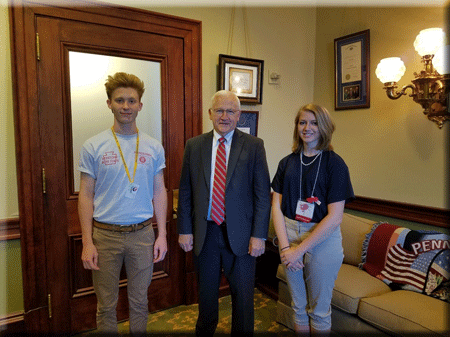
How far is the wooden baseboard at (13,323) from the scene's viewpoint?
203cm

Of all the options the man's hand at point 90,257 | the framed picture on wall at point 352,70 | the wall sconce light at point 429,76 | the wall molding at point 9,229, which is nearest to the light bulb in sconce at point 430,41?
the wall sconce light at point 429,76

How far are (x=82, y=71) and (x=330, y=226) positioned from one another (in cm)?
184

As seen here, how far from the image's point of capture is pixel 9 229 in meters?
2.02

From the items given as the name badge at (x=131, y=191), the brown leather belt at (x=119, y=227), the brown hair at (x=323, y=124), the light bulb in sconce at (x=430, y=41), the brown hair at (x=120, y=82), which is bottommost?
the brown leather belt at (x=119, y=227)

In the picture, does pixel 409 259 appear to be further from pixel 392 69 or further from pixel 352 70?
pixel 352 70

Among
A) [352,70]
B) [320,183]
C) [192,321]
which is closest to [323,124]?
[320,183]

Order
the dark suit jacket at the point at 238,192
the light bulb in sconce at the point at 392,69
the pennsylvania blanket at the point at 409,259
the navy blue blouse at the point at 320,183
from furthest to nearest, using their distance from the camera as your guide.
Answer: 1. the light bulb in sconce at the point at 392,69
2. the pennsylvania blanket at the point at 409,259
3. the dark suit jacket at the point at 238,192
4. the navy blue blouse at the point at 320,183

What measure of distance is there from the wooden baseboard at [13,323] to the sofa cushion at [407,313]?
83.0 inches

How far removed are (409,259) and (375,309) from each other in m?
0.47

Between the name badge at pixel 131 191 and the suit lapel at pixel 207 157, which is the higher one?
the suit lapel at pixel 207 157

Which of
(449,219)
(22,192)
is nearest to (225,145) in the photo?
(22,192)

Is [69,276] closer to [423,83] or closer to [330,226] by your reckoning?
[330,226]

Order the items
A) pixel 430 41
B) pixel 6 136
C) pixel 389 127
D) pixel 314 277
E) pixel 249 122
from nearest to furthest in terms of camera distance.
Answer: pixel 314 277
pixel 6 136
pixel 430 41
pixel 389 127
pixel 249 122

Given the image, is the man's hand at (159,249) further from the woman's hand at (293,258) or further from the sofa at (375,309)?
the sofa at (375,309)
